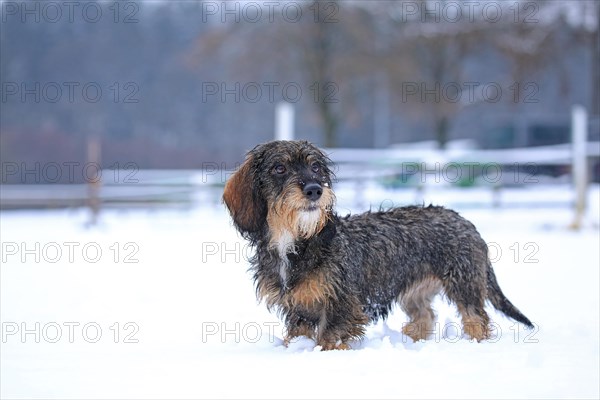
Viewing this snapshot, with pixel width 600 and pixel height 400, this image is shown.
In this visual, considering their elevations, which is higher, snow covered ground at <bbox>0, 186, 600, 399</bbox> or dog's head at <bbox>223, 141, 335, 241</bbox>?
dog's head at <bbox>223, 141, 335, 241</bbox>

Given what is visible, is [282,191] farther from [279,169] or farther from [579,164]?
[579,164]

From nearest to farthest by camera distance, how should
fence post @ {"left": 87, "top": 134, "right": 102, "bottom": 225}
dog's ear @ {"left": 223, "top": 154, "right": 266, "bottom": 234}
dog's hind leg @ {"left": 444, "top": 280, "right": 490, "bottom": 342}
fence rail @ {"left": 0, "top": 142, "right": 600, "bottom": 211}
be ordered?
dog's ear @ {"left": 223, "top": 154, "right": 266, "bottom": 234} → dog's hind leg @ {"left": 444, "top": 280, "right": 490, "bottom": 342} → fence post @ {"left": 87, "top": 134, "right": 102, "bottom": 225} → fence rail @ {"left": 0, "top": 142, "right": 600, "bottom": 211}

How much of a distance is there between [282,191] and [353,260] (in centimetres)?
69

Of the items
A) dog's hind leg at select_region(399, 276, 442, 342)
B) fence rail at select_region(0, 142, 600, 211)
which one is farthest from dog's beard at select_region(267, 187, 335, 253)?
fence rail at select_region(0, 142, 600, 211)

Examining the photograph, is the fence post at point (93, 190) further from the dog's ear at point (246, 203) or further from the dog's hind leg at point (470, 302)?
the dog's hind leg at point (470, 302)

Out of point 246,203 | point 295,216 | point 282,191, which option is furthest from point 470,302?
point 246,203

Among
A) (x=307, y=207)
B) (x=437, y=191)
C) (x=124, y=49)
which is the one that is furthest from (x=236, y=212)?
(x=124, y=49)

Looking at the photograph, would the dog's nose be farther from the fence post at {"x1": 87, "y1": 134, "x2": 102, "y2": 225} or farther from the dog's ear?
the fence post at {"x1": 87, "y1": 134, "x2": 102, "y2": 225}

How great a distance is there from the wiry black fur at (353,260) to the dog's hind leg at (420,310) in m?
0.01

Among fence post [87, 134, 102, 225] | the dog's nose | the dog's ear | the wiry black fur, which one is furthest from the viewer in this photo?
fence post [87, 134, 102, 225]

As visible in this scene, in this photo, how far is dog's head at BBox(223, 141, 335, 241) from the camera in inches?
174

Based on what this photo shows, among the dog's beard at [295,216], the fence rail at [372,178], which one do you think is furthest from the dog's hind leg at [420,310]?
the fence rail at [372,178]

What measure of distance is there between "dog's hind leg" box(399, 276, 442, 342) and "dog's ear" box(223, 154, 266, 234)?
50.5 inches

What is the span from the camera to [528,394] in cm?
355
